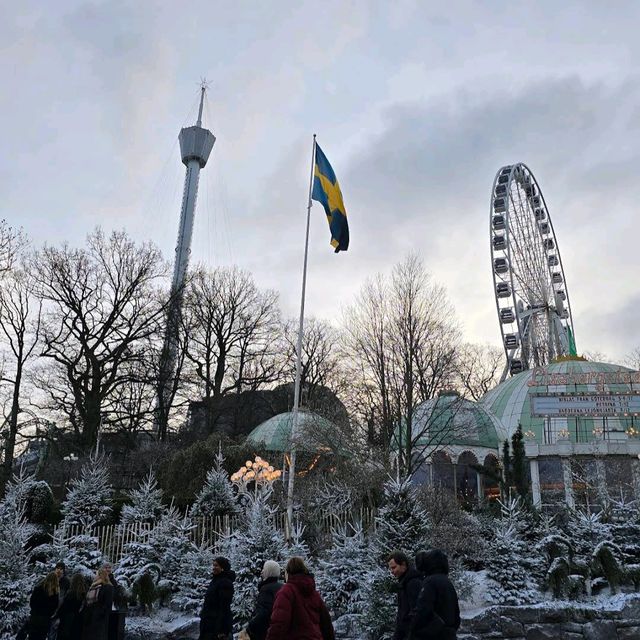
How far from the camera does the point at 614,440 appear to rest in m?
35.1

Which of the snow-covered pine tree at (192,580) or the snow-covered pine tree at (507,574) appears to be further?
the snow-covered pine tree at (192,580)

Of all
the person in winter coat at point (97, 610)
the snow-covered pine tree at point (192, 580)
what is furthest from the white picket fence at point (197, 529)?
the person in winter coat at point (97, 610)

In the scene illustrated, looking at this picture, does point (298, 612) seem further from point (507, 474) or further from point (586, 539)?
point (507, 474)

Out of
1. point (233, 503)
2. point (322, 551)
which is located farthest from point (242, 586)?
point (233, 503)

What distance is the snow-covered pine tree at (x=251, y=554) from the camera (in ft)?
40.5

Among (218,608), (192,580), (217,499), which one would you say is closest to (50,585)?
(218,608)

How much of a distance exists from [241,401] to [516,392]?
16.7 metres

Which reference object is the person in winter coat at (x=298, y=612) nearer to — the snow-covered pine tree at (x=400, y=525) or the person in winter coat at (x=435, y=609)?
the person in winter coat at (x=435, y=609)

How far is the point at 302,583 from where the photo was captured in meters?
6.10

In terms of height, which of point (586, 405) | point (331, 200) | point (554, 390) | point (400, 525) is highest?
point (331, 200)

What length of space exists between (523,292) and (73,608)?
134 ft

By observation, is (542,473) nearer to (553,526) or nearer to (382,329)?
(382,329)

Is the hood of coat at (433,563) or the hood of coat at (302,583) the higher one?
the hood of coat at (433,563)

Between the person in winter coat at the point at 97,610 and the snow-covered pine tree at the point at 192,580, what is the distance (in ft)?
15.0
